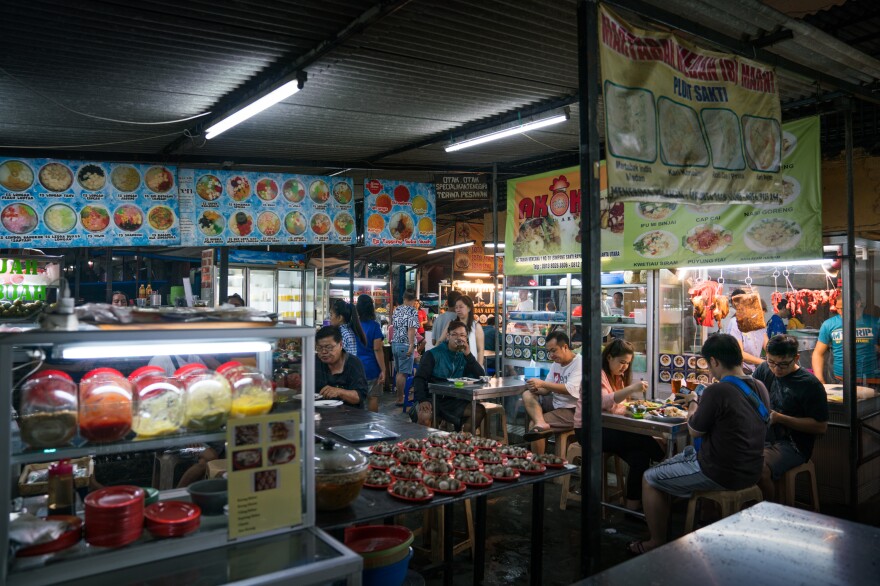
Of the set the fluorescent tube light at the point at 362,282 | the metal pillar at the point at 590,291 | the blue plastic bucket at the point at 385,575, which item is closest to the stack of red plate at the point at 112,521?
the blue plastic bucket at the point at 385,575

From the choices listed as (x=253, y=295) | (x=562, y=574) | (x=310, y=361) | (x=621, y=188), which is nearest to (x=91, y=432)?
(x=310, y=361)

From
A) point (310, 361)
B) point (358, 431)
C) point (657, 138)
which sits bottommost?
point (358, 431)

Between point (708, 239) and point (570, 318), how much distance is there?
2.90 m

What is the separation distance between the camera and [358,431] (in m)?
4.34

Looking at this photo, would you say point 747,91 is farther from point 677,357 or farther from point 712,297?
point 677,357

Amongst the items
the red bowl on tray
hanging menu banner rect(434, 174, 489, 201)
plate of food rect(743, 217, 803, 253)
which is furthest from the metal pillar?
hanging menu banner rect(434, 174, 489, 201)

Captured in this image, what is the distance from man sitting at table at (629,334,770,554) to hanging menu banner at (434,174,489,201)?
4680 mm

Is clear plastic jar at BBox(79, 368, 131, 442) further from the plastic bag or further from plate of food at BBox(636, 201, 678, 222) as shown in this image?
the plastic bag

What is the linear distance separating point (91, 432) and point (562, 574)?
3.53m

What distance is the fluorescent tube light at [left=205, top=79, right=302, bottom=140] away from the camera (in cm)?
503

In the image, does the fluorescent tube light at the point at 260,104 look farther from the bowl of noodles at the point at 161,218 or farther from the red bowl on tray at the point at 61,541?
the red bowl on tray at the point at 61,541

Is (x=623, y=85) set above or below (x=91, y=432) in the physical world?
above

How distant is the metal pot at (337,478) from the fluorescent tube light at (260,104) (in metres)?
3.36

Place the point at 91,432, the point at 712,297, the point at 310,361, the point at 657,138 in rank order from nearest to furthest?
1. the point at 91,432
2. the point at 310,361
3. the point at 657,138
4. the point at 712,297
